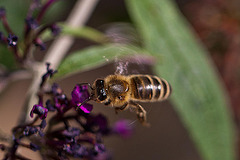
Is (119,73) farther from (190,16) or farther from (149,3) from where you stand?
(190,16)

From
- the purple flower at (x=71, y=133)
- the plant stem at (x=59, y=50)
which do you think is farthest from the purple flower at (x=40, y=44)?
the purple flower at (x=71, y=133)

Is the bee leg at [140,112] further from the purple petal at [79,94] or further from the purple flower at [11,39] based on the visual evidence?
the purple flower at [11,39]

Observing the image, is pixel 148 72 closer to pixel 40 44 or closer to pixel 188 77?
pixel 188 77

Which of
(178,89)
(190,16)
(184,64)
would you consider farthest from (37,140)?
(190,16)

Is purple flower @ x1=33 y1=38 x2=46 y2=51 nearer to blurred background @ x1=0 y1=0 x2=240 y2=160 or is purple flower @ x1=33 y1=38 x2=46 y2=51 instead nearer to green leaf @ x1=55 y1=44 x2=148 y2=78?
green leaf @ x1=55 y1=44 x2=148 y2=78

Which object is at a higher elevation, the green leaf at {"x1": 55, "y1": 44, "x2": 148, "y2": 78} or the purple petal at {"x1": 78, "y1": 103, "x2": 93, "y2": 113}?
the green leaf at {"x1": 55, "y1": 44, "x2": 148, "y2": 78}

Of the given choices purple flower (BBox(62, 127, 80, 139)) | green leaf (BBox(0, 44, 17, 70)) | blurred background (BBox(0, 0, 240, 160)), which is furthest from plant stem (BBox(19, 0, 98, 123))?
purple flower (BBox(62, 127, 80, 139))
